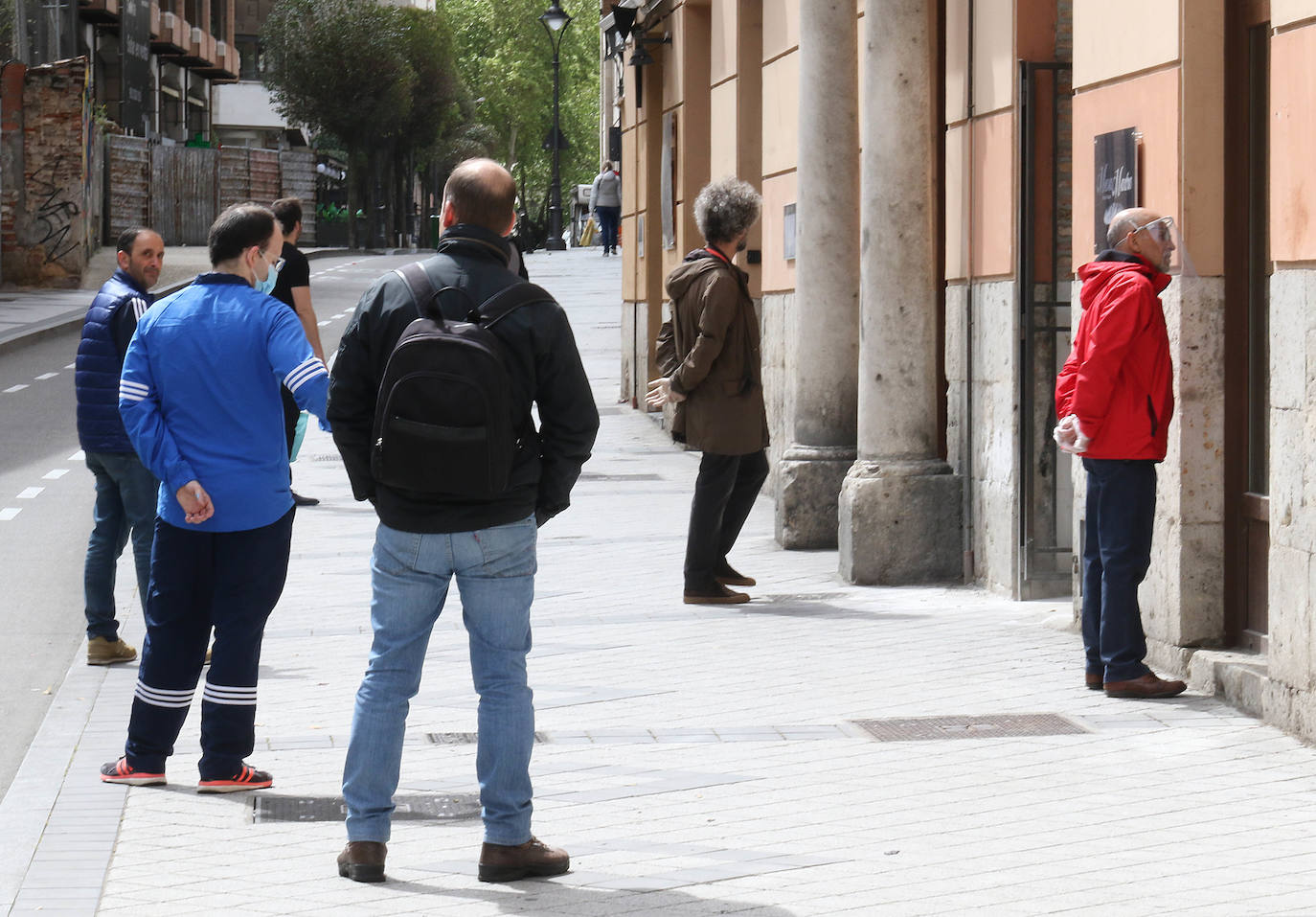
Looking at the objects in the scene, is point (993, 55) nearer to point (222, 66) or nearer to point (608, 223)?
point (608, 223)

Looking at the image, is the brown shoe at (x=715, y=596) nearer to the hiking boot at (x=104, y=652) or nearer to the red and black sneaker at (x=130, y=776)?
the hiking boot at (x=104, y=652)

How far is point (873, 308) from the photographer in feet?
33.7

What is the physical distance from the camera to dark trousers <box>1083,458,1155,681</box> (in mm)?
7070

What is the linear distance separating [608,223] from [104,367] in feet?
126

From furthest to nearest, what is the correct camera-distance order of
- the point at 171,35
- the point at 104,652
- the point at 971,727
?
1. the point at 171,35
2. the point at 104,652
3. the point at 971,727

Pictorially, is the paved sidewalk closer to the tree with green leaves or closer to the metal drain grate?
the metal drain grate

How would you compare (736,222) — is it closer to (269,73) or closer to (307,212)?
(307,212)

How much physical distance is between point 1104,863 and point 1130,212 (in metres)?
2.94

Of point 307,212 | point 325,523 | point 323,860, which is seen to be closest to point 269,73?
point 307,212

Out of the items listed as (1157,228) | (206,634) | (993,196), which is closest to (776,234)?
(993,196)

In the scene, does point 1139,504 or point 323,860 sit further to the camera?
point 1139,504

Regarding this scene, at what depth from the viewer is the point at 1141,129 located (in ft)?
25.6

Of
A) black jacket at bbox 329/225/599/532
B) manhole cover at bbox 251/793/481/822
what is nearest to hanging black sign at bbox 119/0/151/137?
manhole cover at bbox 251/793/481/822

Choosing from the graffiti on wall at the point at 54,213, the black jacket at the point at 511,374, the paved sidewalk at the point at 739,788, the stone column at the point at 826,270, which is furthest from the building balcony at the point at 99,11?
the black jacket at the point at 511,374
